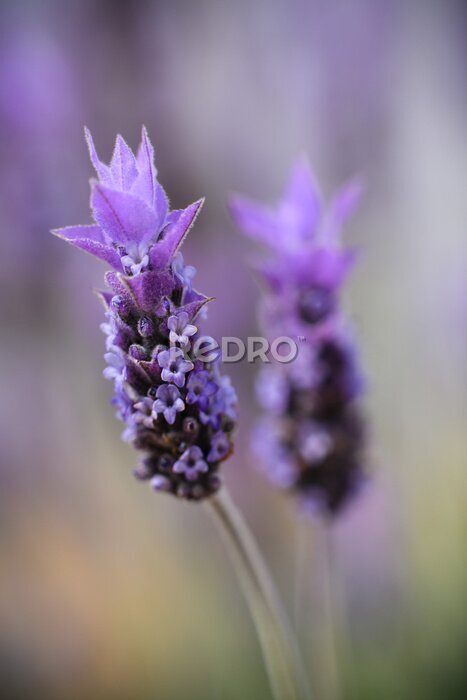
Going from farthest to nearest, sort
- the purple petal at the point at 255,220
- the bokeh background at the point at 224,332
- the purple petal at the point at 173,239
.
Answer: the bokeh background at the point at 224,332 < the purple petal at the point at 255,220 < the purple petal at the point at 173,239

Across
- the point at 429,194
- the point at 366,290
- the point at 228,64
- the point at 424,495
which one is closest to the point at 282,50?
the point at 228,64

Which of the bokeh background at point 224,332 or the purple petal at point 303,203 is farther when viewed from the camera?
the bokeh background at point 224,332

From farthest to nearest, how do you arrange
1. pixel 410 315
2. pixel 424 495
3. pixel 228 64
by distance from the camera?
Result: pixel 228 64
pixel 410 315
pixel 424 495

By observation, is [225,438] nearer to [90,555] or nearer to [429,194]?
[90,555]

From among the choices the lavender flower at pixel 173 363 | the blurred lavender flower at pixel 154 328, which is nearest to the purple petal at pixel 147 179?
the blurred lavender flower at pixel 154 328

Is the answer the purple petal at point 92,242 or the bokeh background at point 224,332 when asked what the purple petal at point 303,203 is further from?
the bokeh background at point 224,332

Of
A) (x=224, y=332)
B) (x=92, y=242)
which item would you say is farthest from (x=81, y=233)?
(x=224, y=332)

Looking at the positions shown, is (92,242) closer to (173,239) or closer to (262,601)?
(173,239)

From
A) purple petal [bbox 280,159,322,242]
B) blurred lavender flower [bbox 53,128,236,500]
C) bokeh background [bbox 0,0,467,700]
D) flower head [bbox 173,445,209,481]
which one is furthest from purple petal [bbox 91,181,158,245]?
bokeh background [bbox 0,0,467,700]
